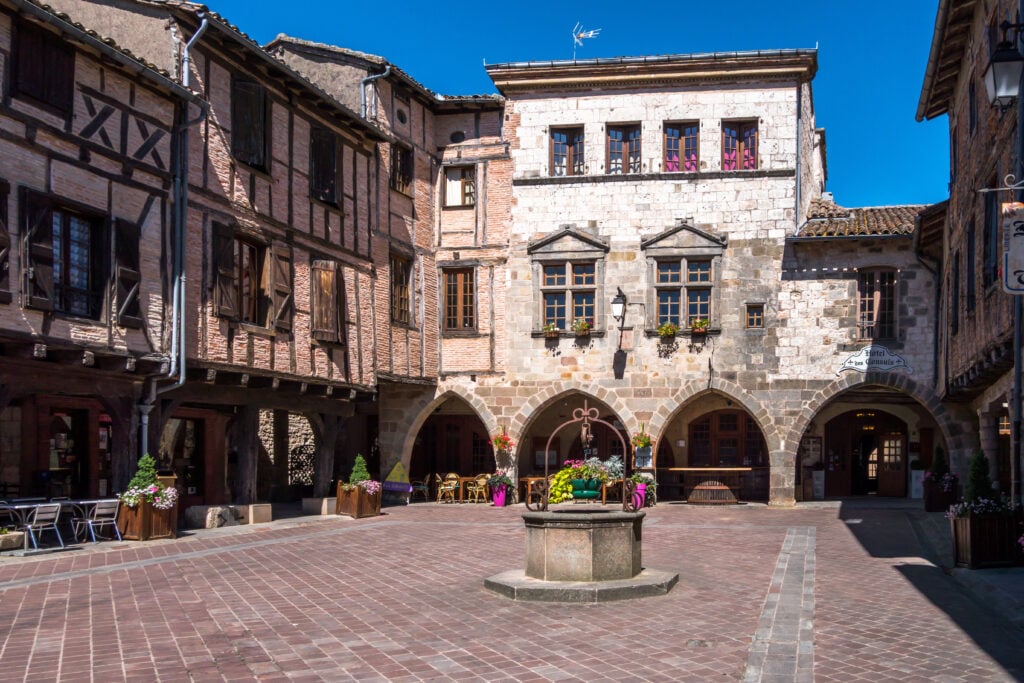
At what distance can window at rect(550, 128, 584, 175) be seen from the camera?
82.4ft

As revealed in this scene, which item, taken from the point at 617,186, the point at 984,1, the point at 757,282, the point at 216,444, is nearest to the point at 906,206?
the point at 757,282

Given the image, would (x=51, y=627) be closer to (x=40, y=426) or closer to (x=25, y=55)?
(x=25, y=55)

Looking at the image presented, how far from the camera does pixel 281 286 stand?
62.4 ft

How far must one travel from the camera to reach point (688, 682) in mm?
6898

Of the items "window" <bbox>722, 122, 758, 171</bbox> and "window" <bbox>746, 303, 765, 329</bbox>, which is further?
"window" <bbox>722, 122, 758, 171</bbox>

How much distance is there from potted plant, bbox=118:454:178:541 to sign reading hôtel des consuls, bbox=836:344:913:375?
15.3 m

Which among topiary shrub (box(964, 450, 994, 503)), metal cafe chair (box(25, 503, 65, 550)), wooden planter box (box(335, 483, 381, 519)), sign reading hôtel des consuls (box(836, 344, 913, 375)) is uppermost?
sign reading hôtel des consuls (box(836, 344, 913, 375))

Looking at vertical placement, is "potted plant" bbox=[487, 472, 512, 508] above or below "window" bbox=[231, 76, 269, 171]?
below

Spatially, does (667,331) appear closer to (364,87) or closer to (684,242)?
(684,242)

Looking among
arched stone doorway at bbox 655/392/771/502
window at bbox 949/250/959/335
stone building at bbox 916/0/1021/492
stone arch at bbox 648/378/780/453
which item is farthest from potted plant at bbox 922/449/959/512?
arched stone doorway at bbox 655/392/771/502

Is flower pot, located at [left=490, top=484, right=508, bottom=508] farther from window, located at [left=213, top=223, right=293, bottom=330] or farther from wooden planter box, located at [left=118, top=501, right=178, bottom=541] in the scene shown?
wooden planter box, located at [left=118, top=501, right=178, bottom=541]

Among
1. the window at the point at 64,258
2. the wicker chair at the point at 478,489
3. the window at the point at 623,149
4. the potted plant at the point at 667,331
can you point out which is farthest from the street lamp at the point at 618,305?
the window at the point at 64,258

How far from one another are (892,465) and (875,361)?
580cm

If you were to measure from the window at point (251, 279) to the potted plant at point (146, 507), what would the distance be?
10.4 feet
